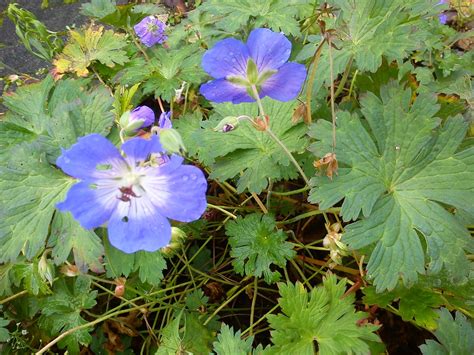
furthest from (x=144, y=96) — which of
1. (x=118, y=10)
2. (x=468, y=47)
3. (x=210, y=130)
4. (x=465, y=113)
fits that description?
(x=468, y=47)

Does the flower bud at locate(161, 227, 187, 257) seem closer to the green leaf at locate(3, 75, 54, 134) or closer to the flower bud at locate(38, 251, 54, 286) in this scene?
the flower bud at locate(38, 251, 54, 286)

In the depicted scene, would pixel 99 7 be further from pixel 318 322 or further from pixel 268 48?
pixel 318 322

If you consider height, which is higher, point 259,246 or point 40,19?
point 259,246

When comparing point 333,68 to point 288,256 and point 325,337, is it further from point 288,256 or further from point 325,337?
point 325,337

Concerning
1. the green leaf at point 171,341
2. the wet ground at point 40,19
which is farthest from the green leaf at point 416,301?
the wet ground at point 40,19

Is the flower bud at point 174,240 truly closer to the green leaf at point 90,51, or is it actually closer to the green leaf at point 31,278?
the green leaf at point 31,278

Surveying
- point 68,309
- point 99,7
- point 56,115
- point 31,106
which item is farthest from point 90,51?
point 68,309
